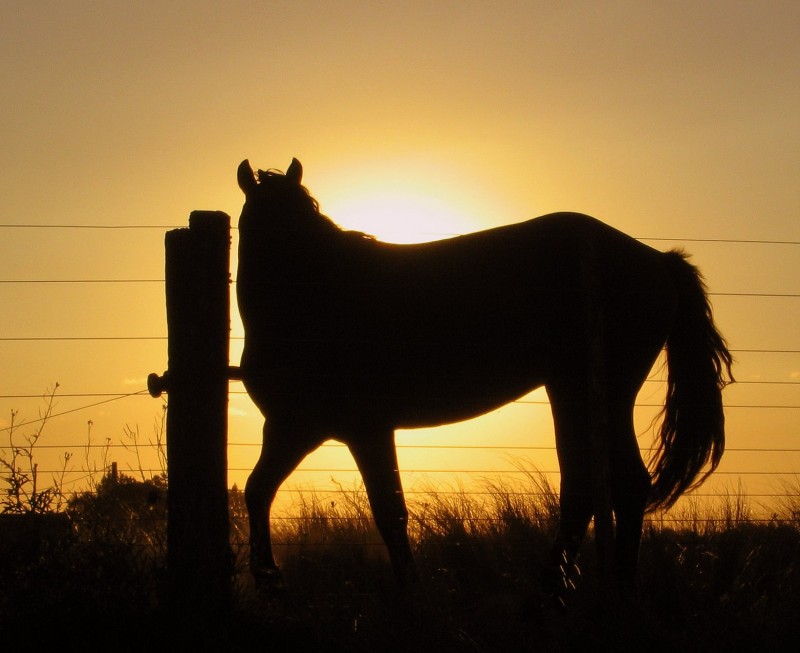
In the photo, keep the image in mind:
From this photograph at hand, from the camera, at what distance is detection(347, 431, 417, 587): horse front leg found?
4938 mm

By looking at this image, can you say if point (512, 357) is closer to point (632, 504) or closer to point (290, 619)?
point (632, 504)

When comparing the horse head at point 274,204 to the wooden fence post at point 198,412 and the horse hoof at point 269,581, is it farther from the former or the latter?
the horse hoof at point 269,581

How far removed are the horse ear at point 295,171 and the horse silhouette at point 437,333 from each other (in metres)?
0.01

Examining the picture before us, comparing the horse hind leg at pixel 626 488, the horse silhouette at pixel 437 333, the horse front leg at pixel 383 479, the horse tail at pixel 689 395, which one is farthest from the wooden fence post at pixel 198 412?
the horse tail at pixel 689 395

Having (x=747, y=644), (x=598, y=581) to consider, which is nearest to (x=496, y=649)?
(x=598, y=581)

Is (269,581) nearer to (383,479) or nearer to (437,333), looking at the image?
(383,479)

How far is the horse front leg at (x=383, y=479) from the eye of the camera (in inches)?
194

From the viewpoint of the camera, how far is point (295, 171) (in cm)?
536

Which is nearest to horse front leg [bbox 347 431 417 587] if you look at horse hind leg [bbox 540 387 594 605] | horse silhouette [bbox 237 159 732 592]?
horse silhouette [bbox 237 159 732 592]

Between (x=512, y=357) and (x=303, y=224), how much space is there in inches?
56.0

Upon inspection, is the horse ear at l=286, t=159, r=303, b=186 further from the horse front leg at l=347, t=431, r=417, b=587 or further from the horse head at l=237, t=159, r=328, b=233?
the horse front leg at l=347, t=431, r=417, b=587

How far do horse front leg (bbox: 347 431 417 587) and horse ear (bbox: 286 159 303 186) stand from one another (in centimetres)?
155

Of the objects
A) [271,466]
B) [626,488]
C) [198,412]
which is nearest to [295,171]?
[271,466]

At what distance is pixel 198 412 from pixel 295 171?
227cm
